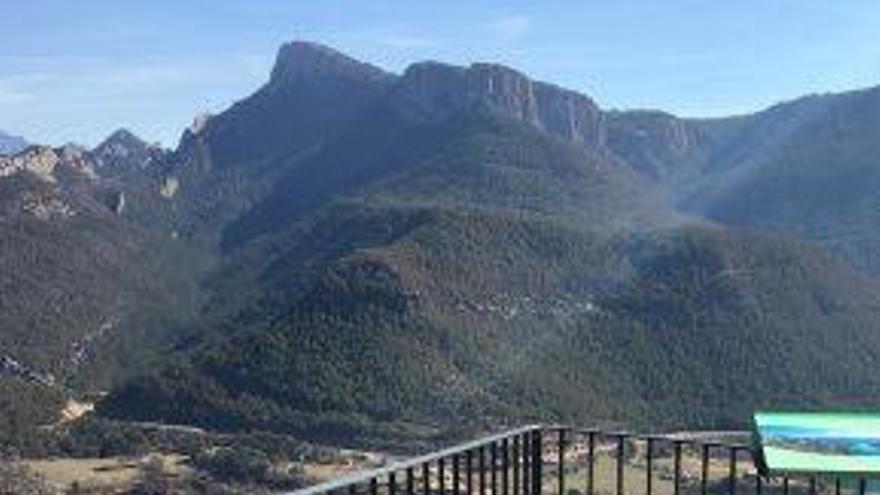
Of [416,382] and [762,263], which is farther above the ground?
[762,263]

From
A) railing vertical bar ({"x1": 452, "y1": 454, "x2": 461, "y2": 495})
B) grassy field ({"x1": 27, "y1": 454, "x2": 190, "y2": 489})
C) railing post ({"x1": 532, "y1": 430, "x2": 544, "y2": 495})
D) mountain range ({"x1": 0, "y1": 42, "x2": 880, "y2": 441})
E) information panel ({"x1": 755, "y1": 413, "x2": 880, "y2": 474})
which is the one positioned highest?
information panel ({"x1": 755, "y1": 413, "x2": 880, "y2": 474})

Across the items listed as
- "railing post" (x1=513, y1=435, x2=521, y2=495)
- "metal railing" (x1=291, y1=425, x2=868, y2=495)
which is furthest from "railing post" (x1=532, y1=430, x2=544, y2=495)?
"railing post" (x1=513, y1=435, x2=521, y2=495)

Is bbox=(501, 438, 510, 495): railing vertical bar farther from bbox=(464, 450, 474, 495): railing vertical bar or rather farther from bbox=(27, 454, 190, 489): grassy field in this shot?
bbox=(27, 454, 190, 489): grassy field

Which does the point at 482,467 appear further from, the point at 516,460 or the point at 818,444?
the point at 818,444

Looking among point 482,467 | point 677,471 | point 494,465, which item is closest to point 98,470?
point 494,465

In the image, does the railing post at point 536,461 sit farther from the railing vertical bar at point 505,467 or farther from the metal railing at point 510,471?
the railing vertical bar at point 505,467

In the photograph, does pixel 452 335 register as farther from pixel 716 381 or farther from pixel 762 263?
pixel 762 263

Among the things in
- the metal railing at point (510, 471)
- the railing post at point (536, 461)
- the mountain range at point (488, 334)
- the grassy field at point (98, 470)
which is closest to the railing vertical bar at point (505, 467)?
the metal railing at point (510, 471)

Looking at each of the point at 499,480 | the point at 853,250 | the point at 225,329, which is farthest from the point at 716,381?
the point at 499,480
